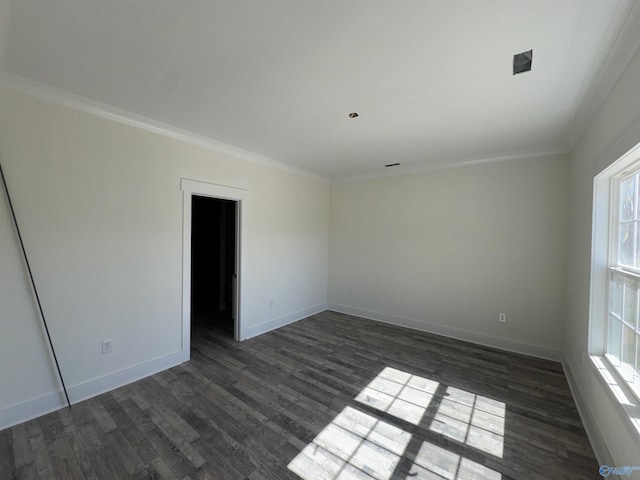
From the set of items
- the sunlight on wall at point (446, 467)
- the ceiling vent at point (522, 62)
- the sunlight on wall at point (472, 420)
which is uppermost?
the ceiling vent at point (522, 62)

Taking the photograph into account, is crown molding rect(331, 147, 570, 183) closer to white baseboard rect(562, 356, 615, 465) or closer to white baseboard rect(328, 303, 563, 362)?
white baseboard rect(328, 303, 563, 362)

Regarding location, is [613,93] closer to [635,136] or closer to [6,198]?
[635,136]

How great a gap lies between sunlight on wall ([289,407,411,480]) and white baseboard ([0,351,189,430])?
1.97 m

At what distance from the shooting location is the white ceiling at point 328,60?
4.39ft

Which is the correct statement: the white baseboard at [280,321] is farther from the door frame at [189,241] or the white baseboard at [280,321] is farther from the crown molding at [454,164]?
the crown molding at [454,164]

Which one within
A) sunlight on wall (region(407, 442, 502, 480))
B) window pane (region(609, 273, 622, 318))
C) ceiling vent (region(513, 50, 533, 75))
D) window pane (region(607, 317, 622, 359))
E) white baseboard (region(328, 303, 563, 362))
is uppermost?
ceiling vent (region(513, 50, 533, 75))

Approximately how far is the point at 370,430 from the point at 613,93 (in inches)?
119

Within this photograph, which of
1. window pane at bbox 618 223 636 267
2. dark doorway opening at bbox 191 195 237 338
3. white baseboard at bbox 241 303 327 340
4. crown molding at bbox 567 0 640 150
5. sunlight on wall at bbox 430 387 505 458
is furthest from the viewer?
dark doorway opening at bbox 191 195 237 338

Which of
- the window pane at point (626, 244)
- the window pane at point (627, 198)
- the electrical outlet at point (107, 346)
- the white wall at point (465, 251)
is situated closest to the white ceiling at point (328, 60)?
the window pane at point (627, 198)

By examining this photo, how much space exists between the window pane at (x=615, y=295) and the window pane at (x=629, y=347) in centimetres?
15

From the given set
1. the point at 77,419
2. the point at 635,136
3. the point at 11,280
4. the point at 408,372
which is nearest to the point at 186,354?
the point at 77,419

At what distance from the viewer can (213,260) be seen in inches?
242

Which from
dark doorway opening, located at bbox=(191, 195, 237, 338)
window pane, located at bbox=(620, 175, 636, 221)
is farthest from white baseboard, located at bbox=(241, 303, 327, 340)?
window pane, located at bbox=(620, 175, 636, 221)

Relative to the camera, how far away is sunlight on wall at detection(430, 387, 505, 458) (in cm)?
192
